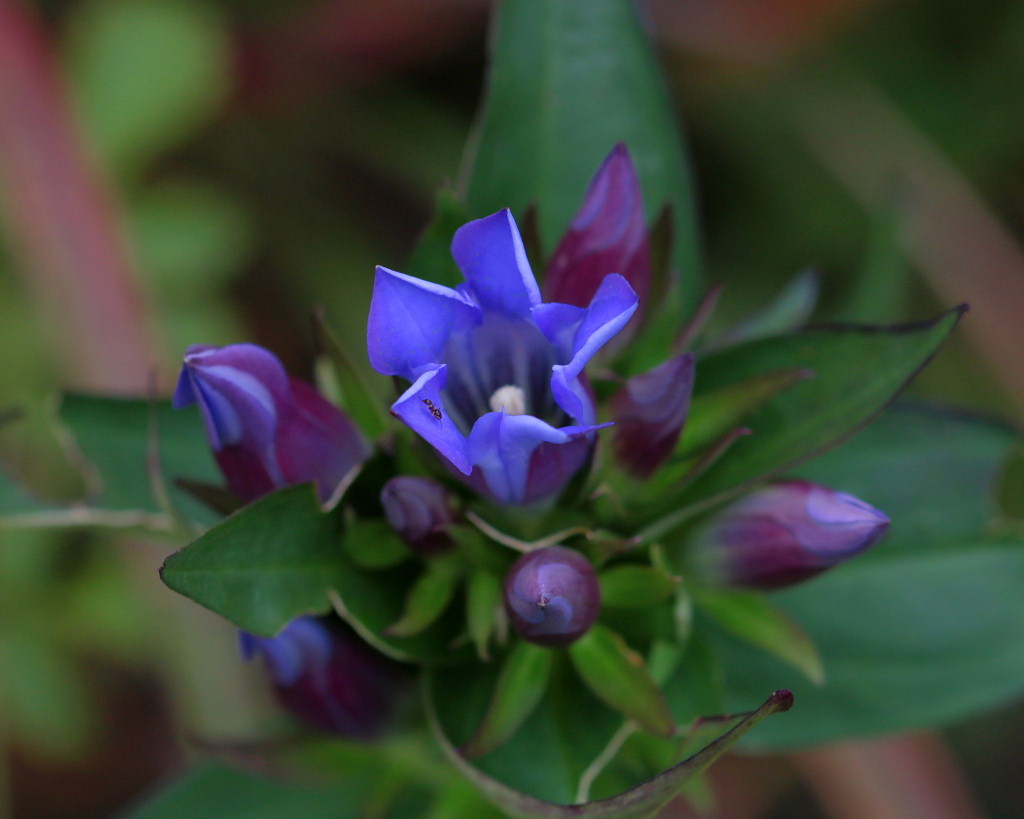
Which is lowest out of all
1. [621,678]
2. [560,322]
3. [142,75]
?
[621,678]

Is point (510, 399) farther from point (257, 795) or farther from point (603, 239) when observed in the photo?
point (257, 795)

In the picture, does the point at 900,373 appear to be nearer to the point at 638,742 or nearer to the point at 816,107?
the point at 638,742

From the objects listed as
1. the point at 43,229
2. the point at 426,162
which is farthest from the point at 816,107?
the point at 43,229

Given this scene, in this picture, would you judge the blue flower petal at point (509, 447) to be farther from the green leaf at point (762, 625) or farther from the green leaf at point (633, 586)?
the green leaf at point (762, 625)

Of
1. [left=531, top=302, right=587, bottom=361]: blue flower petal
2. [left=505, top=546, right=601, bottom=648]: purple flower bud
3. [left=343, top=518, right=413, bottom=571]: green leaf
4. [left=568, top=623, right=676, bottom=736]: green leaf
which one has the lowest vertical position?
[left=568, top=623, right=676, bottom=736]: green leaf

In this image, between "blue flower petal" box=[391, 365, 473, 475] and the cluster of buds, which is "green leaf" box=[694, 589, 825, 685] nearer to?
the cluster of buds

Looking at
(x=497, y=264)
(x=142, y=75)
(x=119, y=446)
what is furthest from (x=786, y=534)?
(x=142, y=75)

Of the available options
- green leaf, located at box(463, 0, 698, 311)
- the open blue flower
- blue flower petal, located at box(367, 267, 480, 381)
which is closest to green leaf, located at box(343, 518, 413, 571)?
the open blue flower
